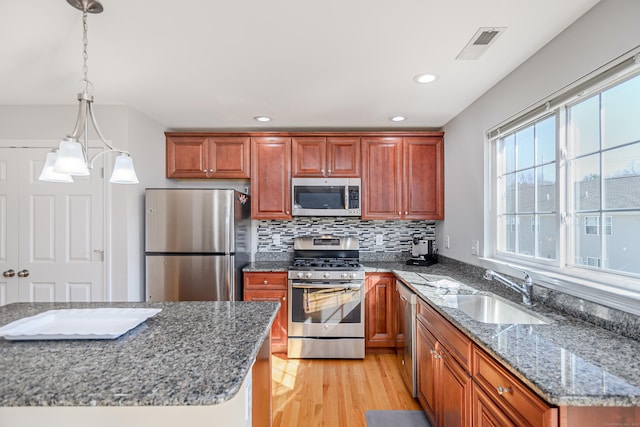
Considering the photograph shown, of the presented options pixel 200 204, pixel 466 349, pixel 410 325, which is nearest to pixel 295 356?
pixel 410 325

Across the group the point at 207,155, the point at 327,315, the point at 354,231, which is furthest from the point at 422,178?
the point at 207,155

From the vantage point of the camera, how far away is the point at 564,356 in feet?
3.67

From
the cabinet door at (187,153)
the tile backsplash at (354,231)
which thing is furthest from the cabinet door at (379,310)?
the cabinet door at (187,153)

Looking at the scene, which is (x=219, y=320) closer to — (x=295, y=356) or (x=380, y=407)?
(x=380, y=407)

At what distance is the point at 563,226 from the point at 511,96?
3.09 feet

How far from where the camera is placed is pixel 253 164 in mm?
3354

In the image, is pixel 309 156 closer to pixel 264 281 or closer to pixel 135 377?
pixel 264 281

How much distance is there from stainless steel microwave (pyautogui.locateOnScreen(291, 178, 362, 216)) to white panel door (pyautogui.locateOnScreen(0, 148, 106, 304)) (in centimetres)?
177

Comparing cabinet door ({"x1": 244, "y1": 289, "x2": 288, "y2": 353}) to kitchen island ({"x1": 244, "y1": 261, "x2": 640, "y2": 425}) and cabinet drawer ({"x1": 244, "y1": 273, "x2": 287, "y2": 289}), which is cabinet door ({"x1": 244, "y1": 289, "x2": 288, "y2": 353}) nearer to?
cabinet drawer ({"x1": 244, "y1": 273, "x2": 287, "y2": 289})

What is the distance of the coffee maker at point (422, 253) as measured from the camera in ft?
10.8

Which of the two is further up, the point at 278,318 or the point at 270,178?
the point at 270,178

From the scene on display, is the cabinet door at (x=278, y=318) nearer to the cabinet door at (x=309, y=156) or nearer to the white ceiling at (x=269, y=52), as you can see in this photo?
the cabinet door at (x=309, y=156)

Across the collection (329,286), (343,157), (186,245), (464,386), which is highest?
(343,157)

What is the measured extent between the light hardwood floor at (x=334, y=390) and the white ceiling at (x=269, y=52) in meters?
2.35
